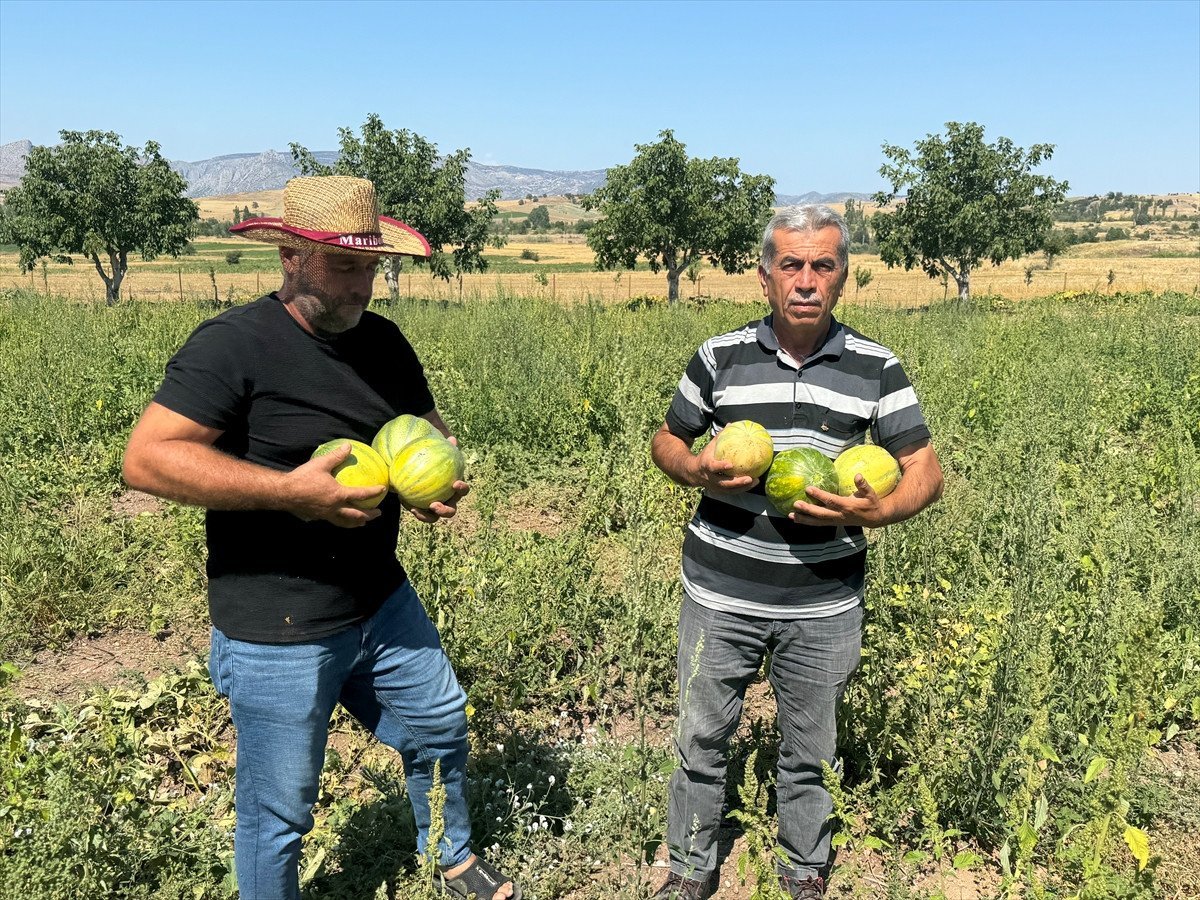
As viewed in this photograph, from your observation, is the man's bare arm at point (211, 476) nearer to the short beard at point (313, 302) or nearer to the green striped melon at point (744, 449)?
the short beard at point (313, 302)

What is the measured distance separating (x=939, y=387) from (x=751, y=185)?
3000 cm

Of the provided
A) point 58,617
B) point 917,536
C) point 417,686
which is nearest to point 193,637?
point 58,617

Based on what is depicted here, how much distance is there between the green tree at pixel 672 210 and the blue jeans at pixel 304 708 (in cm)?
3280

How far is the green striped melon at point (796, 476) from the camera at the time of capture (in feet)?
7.88

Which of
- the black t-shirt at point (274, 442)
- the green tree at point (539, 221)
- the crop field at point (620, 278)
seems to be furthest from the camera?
the green tree at point (539, 221)

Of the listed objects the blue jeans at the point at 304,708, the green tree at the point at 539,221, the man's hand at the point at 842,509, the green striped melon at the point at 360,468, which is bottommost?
the blue jeans at the point at 304,708

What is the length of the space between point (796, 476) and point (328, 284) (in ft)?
4.63

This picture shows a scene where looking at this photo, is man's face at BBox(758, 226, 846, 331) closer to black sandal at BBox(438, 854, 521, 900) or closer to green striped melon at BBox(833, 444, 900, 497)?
green striped melon at BBox(833, 444, 900, 497)

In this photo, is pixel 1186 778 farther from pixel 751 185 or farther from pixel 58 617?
pixel 751 185

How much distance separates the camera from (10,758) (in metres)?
2.80

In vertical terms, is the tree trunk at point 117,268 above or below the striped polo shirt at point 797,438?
above

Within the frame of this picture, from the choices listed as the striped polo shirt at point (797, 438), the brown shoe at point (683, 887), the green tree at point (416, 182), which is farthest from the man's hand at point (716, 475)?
the green tree at point (416, 182)

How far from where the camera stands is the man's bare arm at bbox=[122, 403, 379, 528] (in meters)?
2.00

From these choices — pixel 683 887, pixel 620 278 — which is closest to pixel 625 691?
pixel 683 887
